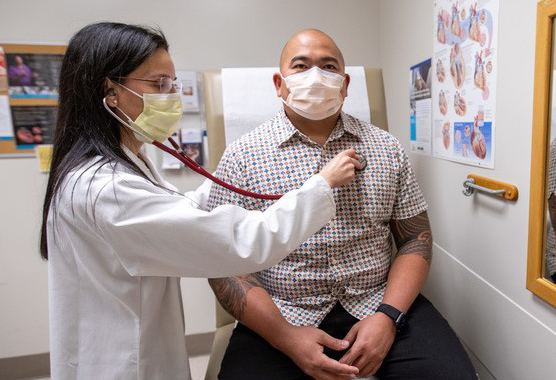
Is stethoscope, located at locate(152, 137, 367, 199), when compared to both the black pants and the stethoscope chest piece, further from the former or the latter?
the black pants

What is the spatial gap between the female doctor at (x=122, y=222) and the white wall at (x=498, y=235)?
59 cm

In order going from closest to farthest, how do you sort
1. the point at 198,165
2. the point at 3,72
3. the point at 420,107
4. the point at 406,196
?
1. the point at 198,165
2. the point at 406,196
3. the point at 420,107
4. the point at 3,72

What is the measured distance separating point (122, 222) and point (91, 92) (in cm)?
32

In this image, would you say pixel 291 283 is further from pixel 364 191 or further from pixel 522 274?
pixel 522 274

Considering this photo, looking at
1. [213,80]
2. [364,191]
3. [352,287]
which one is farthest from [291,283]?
[213,80]

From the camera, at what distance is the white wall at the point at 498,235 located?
106 centimetres

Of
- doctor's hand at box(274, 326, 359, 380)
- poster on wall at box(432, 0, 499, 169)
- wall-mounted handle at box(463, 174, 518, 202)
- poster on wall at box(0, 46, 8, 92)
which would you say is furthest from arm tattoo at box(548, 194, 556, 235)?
poster on wall at box(0, 46, 8, 92)

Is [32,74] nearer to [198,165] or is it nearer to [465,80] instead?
[198,165]

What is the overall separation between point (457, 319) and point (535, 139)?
803 mm

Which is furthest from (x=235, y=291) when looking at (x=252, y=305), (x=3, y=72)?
(x=3, y=72)

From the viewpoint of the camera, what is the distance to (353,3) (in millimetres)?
2070

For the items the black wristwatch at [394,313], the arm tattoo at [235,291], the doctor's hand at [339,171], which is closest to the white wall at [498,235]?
the black wristwatch at [394,313]

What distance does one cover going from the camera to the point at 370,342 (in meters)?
1.04

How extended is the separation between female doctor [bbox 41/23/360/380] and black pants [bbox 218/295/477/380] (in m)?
0.25
